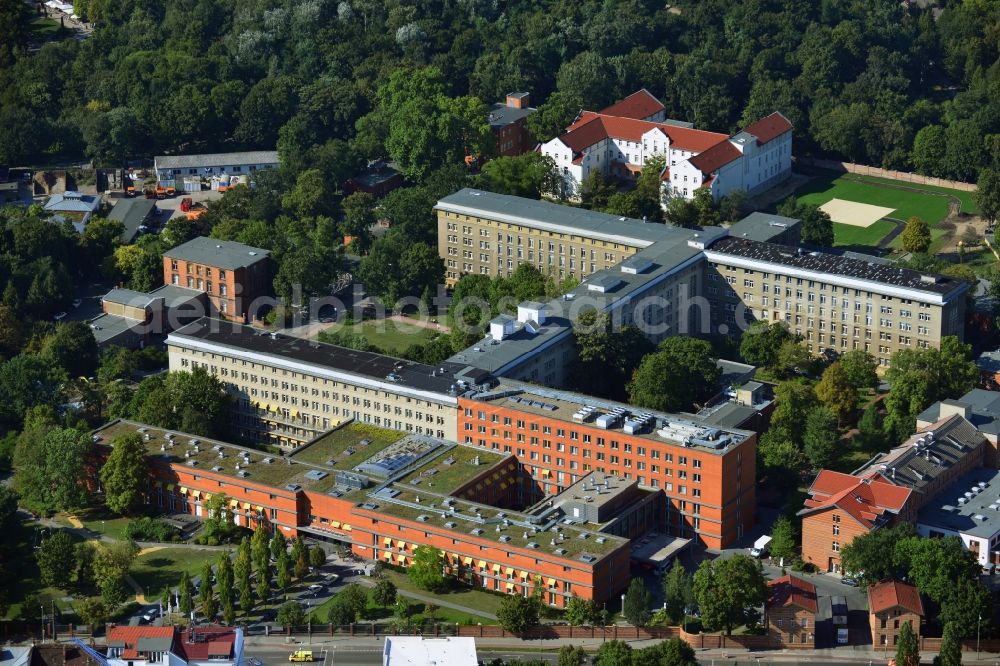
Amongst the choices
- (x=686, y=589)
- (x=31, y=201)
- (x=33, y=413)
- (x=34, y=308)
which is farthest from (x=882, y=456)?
(x=31, y=201)

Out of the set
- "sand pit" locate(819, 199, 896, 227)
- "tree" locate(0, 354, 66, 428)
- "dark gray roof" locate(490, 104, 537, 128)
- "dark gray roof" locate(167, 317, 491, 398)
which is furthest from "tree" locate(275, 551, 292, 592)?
"dark gray roof" locate(490, 104, 537, 128)

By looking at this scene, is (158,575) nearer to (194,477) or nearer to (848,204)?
(194,477)

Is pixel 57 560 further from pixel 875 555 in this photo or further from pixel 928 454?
pixel 928 454

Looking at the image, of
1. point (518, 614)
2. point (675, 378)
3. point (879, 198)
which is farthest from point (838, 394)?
point (879, 198)

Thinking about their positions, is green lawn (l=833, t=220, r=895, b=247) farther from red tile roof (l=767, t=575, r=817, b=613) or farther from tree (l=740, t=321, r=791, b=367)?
red tile roof (l=767, t=575, r=817, b=613)

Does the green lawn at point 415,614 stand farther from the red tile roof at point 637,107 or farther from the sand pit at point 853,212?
the red tile roof at point 637,107

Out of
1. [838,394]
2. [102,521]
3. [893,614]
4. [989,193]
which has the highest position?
[989,193]

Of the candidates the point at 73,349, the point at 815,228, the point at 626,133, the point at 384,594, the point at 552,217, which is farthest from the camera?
the point at 626,133
